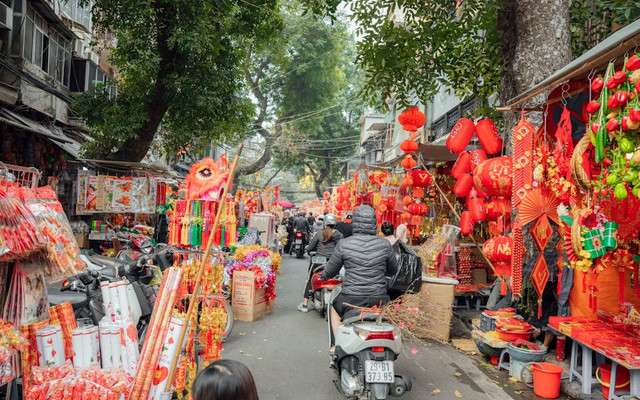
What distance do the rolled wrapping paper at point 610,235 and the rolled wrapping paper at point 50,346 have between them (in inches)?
184

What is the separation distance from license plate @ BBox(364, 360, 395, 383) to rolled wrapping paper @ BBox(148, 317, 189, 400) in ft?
5.66

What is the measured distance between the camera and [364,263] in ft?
16.6

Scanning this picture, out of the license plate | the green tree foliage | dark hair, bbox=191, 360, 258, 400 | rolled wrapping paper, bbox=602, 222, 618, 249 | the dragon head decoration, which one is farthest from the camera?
the green tree foliage

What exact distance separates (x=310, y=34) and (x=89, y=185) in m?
17.6

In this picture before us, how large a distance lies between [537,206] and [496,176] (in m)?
0.69

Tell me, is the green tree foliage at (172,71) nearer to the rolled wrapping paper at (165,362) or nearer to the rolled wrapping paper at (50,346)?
the rolled wrapping paper at (50,346)

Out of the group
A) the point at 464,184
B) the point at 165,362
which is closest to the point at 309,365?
the point at 165,362

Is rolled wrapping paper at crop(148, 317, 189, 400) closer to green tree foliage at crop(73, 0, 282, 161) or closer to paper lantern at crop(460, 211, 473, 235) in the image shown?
paper lantern at crop(460, 211, 473, 235)

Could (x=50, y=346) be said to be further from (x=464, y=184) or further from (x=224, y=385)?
(x=464, y=184)

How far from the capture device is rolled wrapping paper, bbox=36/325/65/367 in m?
3.71

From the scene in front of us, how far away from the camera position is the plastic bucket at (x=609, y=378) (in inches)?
187

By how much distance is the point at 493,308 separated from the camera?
25.9ft

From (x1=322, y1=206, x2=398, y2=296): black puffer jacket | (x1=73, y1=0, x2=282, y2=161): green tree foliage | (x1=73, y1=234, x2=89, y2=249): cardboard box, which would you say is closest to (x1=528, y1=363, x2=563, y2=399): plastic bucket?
(x1=322, y1=206, x2=398, y2=296): black puffer jacket

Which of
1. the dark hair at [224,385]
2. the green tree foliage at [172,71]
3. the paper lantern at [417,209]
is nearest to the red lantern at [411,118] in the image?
the paper lantern at [417,209]
